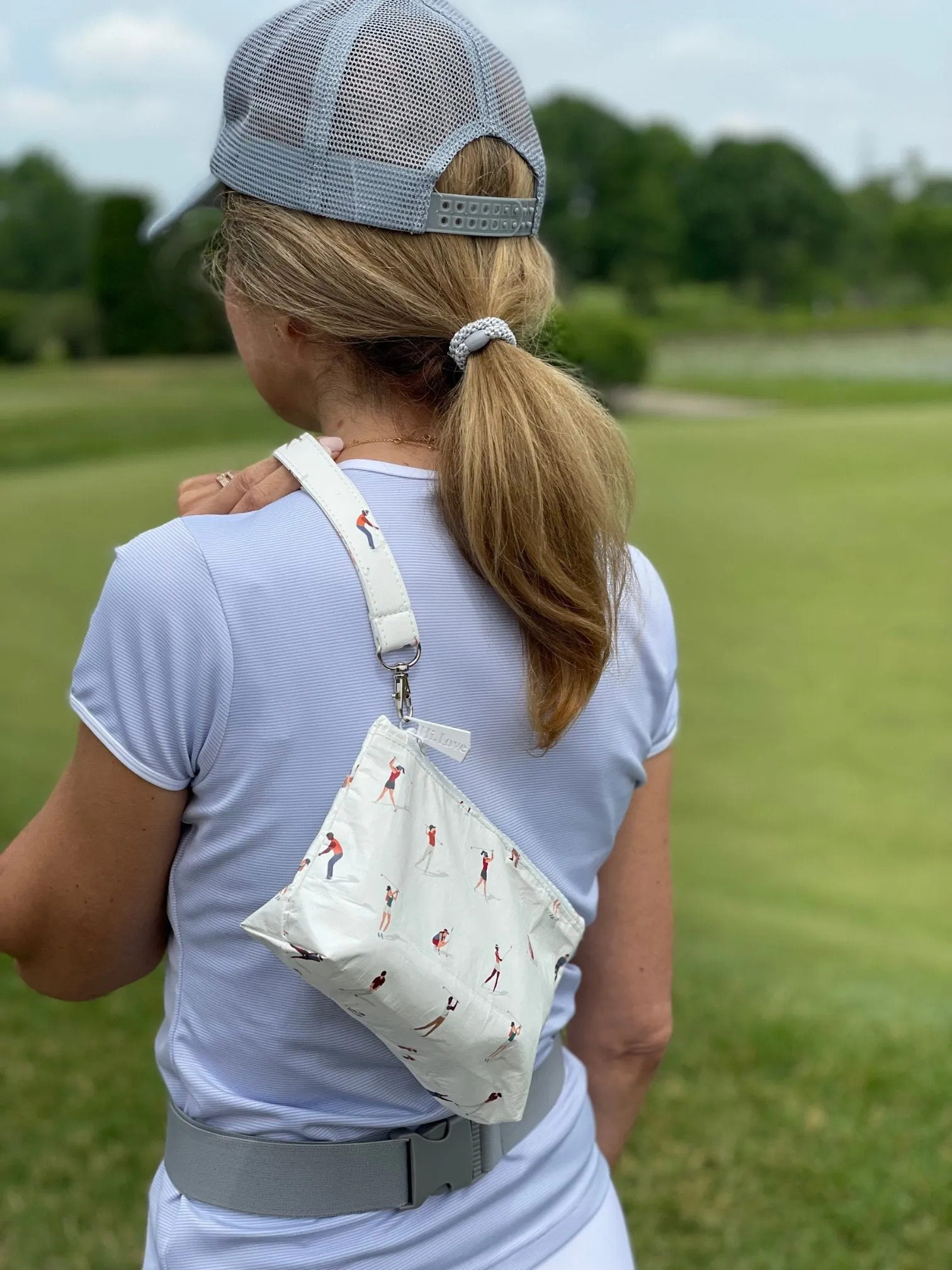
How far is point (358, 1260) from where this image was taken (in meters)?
0.78

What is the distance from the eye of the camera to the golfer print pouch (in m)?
0.66

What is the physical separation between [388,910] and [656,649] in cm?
29

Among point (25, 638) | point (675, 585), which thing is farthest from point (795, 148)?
point (25, 638)

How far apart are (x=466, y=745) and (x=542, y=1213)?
33 centimetres

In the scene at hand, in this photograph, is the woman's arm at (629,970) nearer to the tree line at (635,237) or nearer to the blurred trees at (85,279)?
the tree line at (635,237)

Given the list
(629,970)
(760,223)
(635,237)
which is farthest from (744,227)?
(629,970)

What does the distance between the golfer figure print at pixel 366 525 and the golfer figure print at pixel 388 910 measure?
7.2 inches

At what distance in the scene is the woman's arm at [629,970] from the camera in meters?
0.97

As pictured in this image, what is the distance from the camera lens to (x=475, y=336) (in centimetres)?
77

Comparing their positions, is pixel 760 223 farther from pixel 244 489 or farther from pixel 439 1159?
pixel 439 1159

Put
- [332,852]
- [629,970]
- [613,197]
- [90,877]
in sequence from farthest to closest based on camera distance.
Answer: [613,197], [629,970], [90,877], [332,852]

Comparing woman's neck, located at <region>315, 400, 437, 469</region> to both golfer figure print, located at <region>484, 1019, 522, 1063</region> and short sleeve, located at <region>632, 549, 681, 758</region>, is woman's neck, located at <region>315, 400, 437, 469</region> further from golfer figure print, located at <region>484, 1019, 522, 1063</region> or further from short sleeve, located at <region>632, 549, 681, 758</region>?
golfer figure print, located at <region>484, 1019, 522, 1063</region>

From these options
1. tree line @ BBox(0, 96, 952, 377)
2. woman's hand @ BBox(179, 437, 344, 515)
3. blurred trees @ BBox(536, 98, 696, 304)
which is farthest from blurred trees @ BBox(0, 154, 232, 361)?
woman's hand @ BBox(179, 437, 344, 515)

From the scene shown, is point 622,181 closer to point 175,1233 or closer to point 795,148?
point 795,148
